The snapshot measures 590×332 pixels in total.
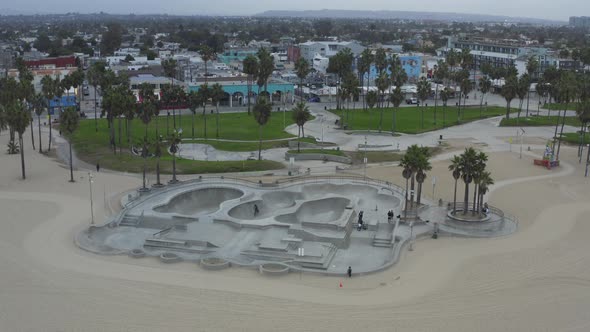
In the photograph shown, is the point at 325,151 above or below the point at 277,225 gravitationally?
above

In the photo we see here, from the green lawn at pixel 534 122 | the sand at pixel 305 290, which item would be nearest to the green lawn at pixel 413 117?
the green lawn at pixel 534 122

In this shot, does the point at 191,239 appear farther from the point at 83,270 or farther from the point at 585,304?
the point at 585,304

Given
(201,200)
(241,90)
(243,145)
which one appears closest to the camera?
(201,200)

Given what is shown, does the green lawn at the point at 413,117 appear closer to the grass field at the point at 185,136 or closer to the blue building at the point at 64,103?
the grass field at the point at 185,136

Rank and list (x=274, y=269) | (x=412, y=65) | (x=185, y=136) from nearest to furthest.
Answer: (x=274, y=269) → (x=185, y=136) → (x=412, y=65)

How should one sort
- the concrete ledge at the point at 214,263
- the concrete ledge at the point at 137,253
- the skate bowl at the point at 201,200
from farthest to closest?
1. the skate bowl at the point at 201,200
2. the concrete ledge at the point at 137,253
3. the concrete ledge at the point at 214,263

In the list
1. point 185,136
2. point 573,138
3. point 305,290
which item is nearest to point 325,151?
point 185,136

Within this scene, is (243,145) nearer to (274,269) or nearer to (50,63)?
(274,269)

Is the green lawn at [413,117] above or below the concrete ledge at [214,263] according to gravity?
above
